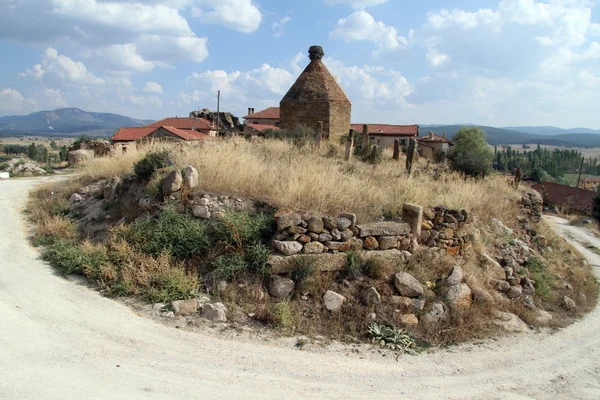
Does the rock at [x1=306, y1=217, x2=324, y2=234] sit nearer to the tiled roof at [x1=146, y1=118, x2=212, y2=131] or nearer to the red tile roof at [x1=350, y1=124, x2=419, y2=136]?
the tiled roof at [x1=146, y1=118, x2=212, y2=131]

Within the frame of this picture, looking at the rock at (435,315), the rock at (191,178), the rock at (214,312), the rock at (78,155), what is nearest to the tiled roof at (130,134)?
the rock at (78,155)

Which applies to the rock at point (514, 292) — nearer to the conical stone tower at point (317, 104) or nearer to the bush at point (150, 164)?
the bush at point (150, 164)

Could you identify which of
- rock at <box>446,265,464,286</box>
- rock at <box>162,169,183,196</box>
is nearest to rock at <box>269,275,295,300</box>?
rock at <box>446,265,464,286</box>

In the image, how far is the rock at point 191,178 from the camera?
24.7 feet

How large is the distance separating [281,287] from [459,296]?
293cm

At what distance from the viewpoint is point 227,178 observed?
7.77 metres

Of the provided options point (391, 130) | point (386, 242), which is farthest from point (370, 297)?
point (391, 130)

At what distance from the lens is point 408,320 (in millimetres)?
5758

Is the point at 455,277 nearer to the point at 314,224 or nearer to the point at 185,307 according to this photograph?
the point at 314,224

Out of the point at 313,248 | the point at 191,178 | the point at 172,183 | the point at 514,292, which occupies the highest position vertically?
the point at 191,178

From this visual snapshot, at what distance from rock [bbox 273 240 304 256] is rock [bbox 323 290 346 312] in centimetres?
84

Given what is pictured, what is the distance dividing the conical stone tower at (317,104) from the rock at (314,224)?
43.0ft

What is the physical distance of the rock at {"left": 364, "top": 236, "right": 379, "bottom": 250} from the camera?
21.8 ft

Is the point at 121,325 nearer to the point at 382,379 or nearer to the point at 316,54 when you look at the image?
the point at 382,379
